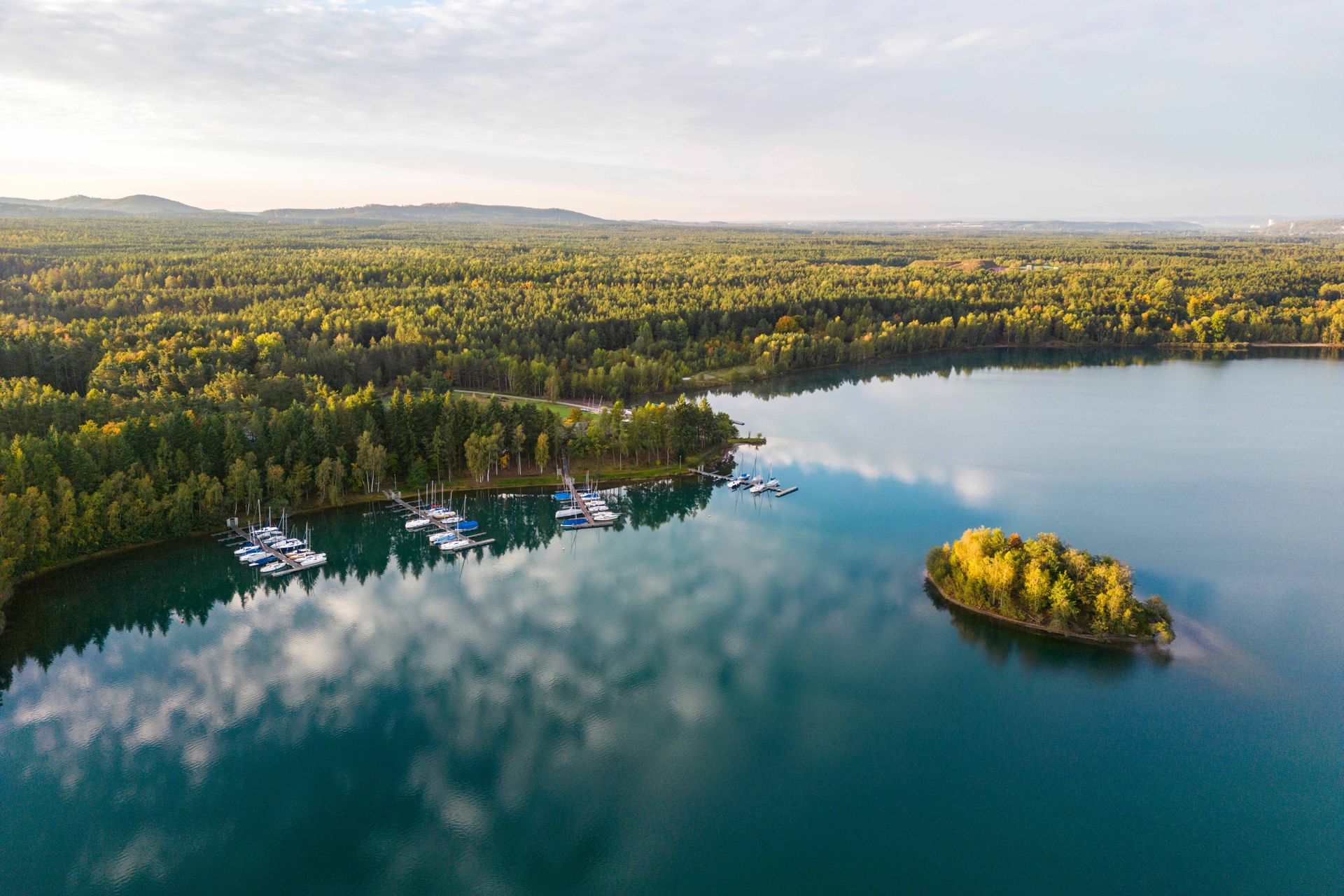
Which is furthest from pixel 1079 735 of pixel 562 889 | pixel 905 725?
pixel 562 889

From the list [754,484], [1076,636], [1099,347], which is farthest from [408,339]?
[1099,347]


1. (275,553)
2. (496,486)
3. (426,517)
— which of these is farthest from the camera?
(496,486)

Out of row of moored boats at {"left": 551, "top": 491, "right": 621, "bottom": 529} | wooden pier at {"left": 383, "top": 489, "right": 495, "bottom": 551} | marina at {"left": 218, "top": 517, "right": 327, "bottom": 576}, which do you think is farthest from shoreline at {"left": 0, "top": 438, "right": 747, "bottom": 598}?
row of moored boats at {"left": 551, "top": 491, "right": 621, "bottom": 529}

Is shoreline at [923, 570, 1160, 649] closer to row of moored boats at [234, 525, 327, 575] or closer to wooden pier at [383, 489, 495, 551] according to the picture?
wooden pier at [383, 489, 495, 551]

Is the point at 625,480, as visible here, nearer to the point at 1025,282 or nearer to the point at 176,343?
the point at 176,343

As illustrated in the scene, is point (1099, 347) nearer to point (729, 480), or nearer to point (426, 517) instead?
point (729, 480)

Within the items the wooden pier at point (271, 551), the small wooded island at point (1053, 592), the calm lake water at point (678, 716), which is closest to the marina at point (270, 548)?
the wooden pier at point (271, 551)

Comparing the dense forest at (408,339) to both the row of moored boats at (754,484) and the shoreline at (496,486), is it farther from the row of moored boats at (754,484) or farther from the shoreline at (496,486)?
the row of moored boats at (754,484)
